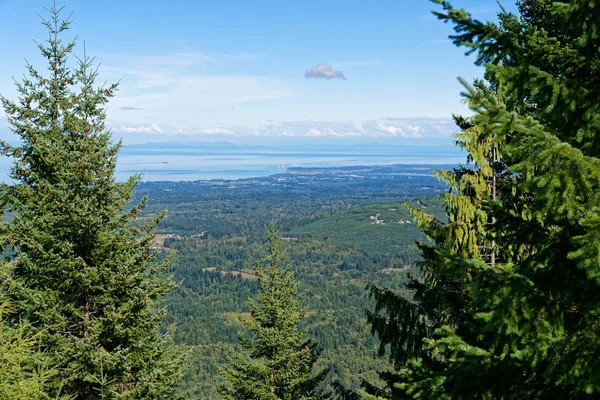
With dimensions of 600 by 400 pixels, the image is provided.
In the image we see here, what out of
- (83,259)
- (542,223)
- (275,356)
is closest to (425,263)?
(542,223)

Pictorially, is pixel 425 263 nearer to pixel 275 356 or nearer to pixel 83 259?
pixel 83 259

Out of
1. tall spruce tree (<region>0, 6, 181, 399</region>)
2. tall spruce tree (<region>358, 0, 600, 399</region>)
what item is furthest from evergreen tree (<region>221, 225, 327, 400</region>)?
tall spruce tree (<region>358, 0, 600, 399</region>)

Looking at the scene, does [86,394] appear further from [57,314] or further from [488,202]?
[488,202]

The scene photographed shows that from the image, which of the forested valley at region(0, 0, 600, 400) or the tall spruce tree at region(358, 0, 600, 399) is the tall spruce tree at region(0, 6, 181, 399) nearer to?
the forested valley at region(0, 0, 600, 400)

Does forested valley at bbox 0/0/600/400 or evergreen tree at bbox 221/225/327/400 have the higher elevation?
forested valley at bbox 0/0/600/400

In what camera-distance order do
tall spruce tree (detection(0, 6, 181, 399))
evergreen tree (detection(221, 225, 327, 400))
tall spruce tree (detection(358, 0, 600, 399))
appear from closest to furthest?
tall spruce tree (detection(358, 0, 600, 399))
tall spruce tree (detection(0, 6, 181, 399))
evergreen tree (detection(221, 225, 327, 400))

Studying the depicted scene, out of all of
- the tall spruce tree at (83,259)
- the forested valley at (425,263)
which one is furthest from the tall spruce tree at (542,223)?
the tall spruce tree at (83,259)

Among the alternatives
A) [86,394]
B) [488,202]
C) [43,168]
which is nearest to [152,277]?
[86,394]
